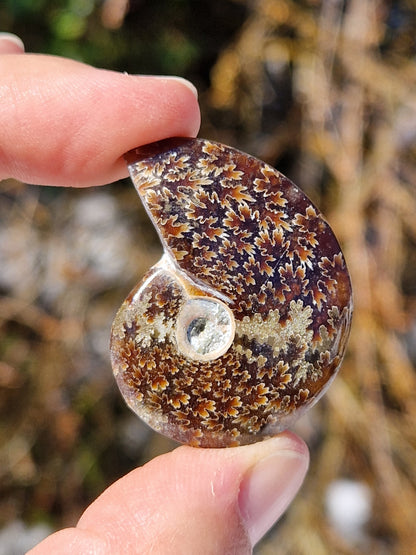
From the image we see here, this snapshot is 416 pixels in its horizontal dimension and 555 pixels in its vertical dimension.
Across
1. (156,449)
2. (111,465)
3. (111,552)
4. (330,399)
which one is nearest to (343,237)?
(330,399)

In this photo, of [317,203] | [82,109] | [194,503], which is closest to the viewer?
[194,503]

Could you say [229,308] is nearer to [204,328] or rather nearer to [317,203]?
[204,328]

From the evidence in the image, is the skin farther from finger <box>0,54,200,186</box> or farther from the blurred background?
the blurred background

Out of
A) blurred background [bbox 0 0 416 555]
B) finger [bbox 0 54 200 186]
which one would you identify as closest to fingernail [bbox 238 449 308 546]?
finger [bbox 0 54 200 186]

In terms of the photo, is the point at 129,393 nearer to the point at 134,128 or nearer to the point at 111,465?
the point at 134,128

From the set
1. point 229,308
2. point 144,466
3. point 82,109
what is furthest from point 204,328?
point 82,109

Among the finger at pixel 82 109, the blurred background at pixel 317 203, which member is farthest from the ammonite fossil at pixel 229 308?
the blurred background at pixel 317 203

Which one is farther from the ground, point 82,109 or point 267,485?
point 82,109

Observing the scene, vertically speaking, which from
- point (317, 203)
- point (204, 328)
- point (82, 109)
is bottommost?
point (317, 203)
